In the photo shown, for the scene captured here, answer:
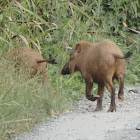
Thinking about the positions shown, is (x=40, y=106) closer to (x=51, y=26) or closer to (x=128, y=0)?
(x=51, y=26)

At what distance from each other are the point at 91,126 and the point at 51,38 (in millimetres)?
3807

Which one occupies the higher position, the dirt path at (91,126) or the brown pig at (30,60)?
the brown pig at (30,60)

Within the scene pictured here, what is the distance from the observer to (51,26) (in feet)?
37.5

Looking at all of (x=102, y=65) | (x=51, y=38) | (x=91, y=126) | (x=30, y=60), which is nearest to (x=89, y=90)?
(x=102, y=65)

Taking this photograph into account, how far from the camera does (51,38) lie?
36.8ft

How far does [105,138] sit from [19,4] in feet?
12.8

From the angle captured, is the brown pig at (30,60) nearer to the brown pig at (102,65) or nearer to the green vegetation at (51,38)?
the green vegetation at (51,38)

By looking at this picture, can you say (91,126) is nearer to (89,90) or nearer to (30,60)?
(89,90)

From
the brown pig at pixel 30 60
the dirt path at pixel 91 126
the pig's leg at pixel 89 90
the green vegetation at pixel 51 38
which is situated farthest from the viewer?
the brown pig at pixel 30 60

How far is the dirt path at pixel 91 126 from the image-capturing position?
7.13 meters

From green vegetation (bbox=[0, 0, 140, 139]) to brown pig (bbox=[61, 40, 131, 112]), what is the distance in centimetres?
47

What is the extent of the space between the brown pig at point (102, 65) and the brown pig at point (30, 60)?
580 mm

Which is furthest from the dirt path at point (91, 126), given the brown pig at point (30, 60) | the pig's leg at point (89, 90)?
the brown pig at point (30, 60)

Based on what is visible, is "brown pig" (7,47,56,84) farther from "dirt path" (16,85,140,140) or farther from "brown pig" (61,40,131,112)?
"dirt path" (16,85,140,140)
